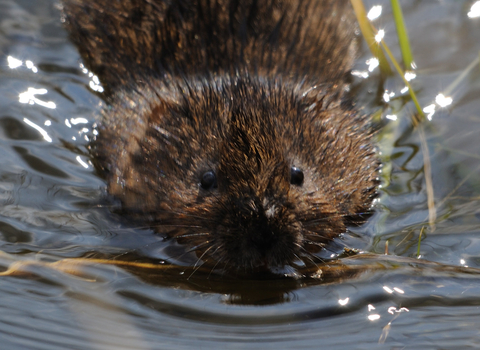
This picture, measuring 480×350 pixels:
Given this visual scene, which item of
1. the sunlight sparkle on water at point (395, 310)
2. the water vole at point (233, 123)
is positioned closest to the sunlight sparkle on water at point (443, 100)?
the water vole at point (233, 123)

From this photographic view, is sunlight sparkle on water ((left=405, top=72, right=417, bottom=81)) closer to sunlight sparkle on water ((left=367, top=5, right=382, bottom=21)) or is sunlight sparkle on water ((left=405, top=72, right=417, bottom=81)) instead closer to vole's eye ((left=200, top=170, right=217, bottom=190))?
sunlight sparkle on water ((left=367, top=5, right=382, bottom=21))

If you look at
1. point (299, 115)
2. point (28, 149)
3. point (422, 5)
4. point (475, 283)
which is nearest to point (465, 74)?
point (422, 5)

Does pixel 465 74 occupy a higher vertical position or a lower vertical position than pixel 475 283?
higher

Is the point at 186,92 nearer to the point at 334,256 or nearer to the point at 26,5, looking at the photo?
the point at 334,256

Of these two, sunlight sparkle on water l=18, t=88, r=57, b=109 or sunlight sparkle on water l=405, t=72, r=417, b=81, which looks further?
sunlight sparkle on water l=405, t=72, r=417, b=81

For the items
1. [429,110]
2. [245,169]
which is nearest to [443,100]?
[429,110]

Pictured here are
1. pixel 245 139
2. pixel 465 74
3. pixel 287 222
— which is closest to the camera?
pixel 287 222

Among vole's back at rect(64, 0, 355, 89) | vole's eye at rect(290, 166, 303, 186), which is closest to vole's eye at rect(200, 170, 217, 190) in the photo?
vole's eye at rect(290, 166, 303, 186)

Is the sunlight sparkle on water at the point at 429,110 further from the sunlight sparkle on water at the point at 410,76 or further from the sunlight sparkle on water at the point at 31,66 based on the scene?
the sunlight sparkle on water at the point at 31,66
